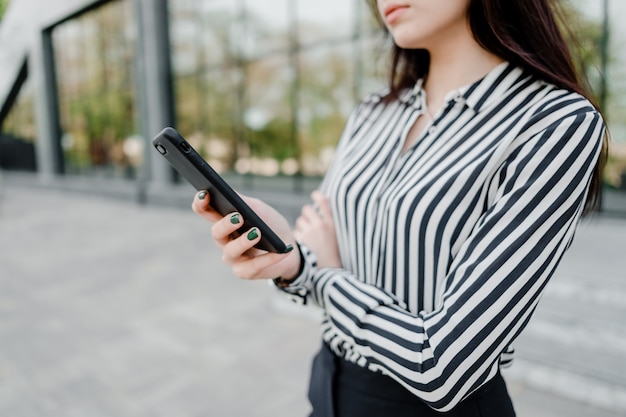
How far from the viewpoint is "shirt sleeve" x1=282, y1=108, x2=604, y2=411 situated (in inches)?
29.3

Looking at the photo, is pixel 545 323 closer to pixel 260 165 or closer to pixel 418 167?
pixel 418 167

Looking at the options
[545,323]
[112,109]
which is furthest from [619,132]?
[112,109]

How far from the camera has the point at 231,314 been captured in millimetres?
4281

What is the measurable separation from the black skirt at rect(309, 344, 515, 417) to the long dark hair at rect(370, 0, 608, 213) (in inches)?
17.9

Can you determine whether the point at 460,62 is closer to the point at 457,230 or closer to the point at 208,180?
the point at 457,230

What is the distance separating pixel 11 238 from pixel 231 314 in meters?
5.44

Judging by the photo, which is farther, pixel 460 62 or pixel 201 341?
pixel 201 341

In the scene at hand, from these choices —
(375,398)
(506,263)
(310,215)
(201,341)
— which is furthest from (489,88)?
(201,341)

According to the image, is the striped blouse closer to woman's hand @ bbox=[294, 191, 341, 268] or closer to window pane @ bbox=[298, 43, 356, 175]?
woman's hand @ bbox=[294, 191, 341, 268]

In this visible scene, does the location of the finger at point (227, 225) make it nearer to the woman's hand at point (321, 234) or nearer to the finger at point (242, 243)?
the finger at point (242, 243)

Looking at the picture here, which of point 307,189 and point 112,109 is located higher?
point 112,109

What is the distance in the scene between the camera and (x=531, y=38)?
0.92m

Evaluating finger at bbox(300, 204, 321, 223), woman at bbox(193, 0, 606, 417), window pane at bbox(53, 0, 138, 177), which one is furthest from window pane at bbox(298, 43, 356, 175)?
woman at bbox(193, 0, 606, 417)

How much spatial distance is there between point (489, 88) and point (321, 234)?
47 centimetres
